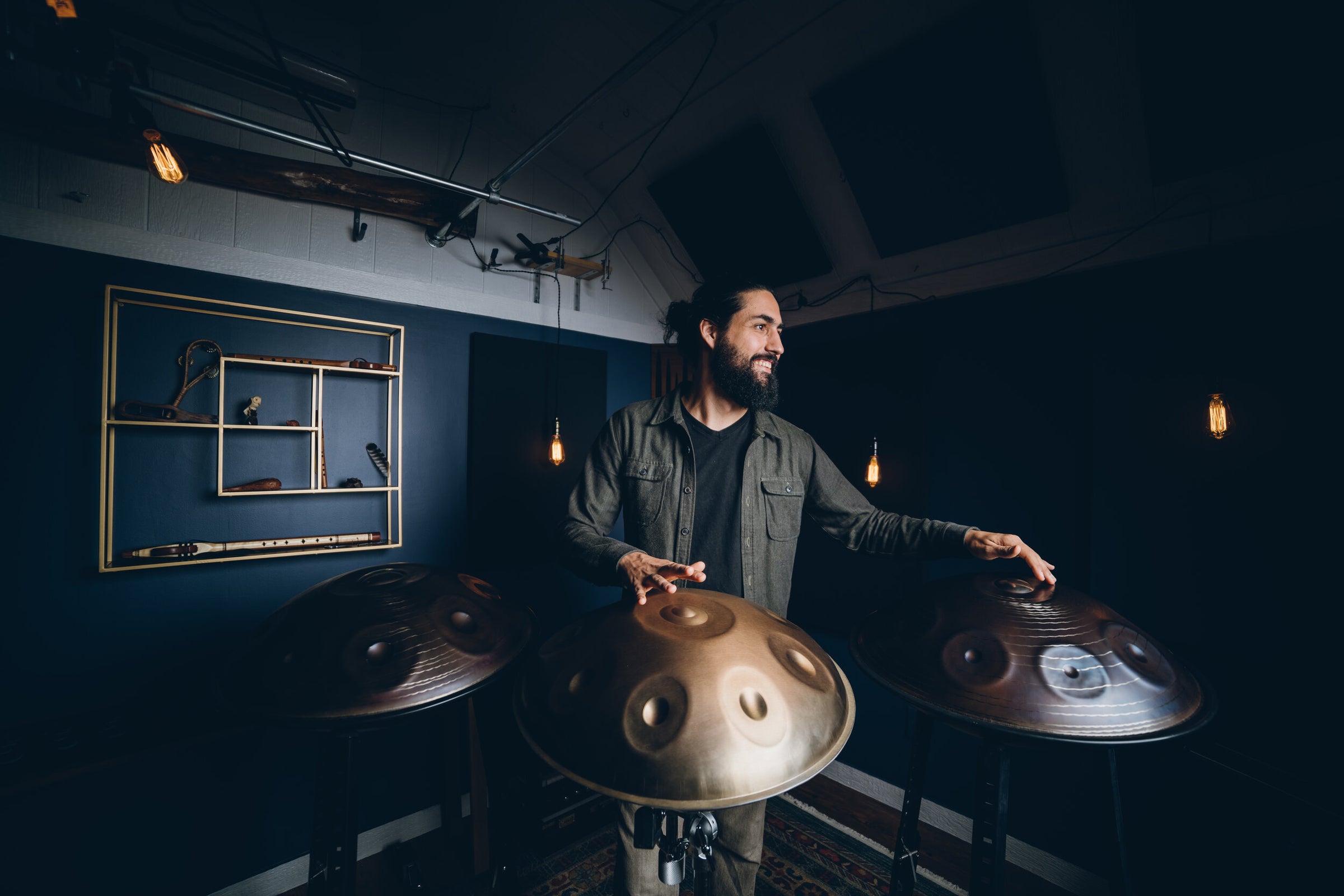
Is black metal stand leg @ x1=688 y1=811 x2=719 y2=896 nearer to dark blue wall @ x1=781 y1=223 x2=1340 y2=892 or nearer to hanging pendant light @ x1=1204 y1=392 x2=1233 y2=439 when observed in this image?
dark blue wall @ x1=781 y1=223 x2=1340 y2=892

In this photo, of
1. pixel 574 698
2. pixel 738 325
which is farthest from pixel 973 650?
pixel 738 325

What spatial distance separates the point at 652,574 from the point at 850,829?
2.28 meters

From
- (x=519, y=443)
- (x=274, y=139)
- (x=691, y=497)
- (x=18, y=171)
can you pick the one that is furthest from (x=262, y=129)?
(x=691, y=497)

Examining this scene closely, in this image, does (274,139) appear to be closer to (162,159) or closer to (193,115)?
(193,115)

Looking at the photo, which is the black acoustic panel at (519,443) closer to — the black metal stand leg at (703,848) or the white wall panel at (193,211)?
the white wall panel at (193,211)

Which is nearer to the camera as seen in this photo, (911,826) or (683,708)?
(683,708)

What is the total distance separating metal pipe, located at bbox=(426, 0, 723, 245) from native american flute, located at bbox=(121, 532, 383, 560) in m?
1.55

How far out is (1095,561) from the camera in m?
2.04

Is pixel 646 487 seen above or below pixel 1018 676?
above

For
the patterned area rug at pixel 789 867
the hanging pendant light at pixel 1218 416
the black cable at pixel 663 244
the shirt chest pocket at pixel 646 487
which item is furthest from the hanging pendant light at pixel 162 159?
the hanging pendant light at pixel 1218 416

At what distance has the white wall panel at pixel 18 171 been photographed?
1760 mm

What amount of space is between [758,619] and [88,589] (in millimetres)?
2477

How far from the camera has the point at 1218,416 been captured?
1.74 meters

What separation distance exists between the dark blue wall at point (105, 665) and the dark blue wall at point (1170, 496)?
2955 mm
